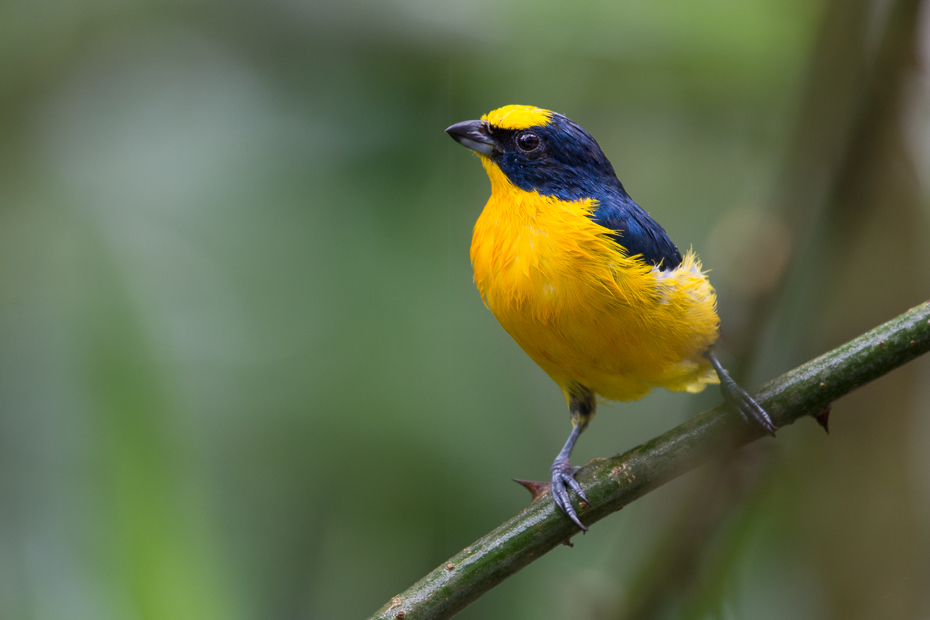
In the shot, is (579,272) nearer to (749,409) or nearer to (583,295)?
(583,295)

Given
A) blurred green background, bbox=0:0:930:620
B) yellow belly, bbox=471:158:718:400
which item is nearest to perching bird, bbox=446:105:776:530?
yellow belly, bbox=471:158:718:400

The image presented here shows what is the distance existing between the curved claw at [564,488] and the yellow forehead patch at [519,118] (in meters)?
1.00

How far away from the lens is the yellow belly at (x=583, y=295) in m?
1.94

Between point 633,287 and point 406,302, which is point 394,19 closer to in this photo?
point 406,302

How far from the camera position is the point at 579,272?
1.94m

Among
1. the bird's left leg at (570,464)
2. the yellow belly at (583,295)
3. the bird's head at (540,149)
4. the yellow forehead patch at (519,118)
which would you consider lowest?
the bird's left leg at (570,464)

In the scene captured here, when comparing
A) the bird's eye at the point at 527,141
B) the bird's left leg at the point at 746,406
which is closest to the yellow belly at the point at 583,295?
the bird's eye at the point at 527,141

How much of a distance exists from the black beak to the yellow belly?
65 millimetres

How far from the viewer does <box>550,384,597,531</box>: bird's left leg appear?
1759 millimetres

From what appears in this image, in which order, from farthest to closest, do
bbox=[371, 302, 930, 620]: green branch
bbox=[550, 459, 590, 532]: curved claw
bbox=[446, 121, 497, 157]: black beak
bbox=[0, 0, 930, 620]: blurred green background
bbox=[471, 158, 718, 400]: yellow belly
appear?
bbox=[0, 0, 930, 620]: blurred green background → bbox=[446, 121, 497, 157]: black beak → bbox=[471, 158, 718, 400]: yellow belly → bbox=[550, 459, 590, 532]: curved claw → bbox=[371, 302, 930, 620]: green branch

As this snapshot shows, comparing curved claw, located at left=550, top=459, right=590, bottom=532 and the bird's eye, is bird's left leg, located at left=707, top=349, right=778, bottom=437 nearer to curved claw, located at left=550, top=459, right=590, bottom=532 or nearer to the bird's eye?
curved claw, located at left=550, top=459, right=590, bottom=532

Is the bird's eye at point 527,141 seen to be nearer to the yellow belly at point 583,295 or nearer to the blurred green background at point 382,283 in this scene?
the yellow belly at point 583,295

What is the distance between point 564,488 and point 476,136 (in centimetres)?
100

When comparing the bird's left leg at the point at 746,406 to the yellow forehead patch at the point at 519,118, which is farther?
the yellow forehead patch at the point at 519,118
